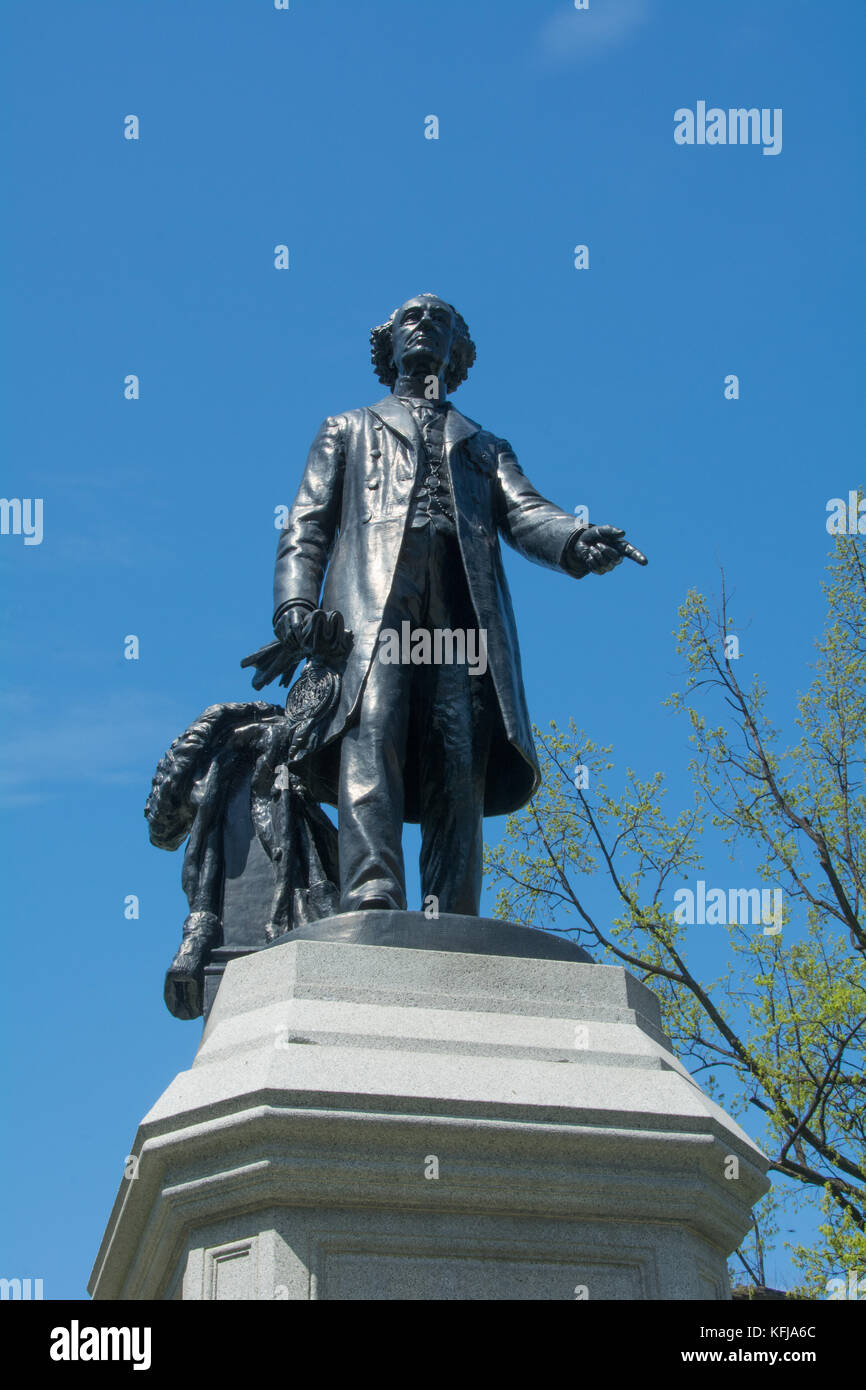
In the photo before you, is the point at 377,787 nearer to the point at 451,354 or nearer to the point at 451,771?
the point at 451,771

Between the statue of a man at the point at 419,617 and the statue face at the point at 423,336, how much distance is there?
0.73ft

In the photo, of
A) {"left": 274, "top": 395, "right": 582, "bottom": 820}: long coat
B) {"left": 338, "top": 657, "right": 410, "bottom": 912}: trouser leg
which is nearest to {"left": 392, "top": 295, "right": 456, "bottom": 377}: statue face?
{"left": 274, "top": 395, "right": 582, "bottom": 820}: long coat

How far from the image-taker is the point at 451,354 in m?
7.86

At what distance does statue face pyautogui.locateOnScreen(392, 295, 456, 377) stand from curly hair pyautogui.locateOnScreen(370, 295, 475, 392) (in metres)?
0.08

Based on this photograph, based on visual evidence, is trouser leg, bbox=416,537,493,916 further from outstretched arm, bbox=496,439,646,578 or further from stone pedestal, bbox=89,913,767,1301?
stone pedestal, bbox=89,913,767,1301

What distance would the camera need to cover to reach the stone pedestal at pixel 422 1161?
15.9 feet

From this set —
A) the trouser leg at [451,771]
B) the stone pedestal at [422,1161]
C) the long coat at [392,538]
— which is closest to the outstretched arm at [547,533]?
the long coat at [392,538]

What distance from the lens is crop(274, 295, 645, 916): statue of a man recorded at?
643 centimetres

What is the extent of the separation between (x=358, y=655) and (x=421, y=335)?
5.90 feet

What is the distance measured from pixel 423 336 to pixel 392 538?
121 cm

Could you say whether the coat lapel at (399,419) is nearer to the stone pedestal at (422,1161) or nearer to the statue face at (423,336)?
the statue face at (423,336)

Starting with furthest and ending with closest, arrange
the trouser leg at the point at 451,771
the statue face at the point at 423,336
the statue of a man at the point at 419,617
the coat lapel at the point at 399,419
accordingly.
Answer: the statue face at the point at 423,336 < the coat lapel at the point at 399,419 < the trouser leg at the point at 451,771 < the statue of a man at the point at 419,617
